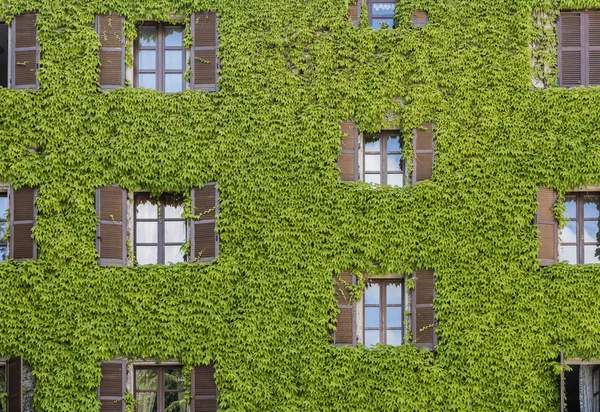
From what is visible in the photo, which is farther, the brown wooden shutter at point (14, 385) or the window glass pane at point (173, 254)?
the window glass pane at point (173, 254)

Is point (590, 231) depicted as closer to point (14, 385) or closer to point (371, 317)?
point (371, 317)

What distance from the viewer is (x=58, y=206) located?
53.3 ft

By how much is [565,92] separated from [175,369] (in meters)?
9.29

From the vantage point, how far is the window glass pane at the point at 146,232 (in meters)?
16.7

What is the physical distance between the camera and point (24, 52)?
16906 millimetres

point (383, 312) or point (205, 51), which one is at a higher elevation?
point (205, 51)

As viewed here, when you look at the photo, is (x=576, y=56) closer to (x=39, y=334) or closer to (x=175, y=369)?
(x=175, y=369)

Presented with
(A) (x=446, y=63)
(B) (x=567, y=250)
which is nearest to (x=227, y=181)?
(A) (x=446, y=63)

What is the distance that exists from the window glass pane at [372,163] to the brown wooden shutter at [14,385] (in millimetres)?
7569

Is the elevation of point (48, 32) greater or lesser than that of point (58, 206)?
greater

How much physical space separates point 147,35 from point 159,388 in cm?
714

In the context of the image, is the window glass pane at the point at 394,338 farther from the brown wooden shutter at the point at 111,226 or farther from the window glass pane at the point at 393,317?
the brown wooden shutter at the point at 111,226

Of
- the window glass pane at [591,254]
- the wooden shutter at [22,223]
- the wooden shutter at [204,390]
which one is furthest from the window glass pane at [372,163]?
the wooden shutter at [22,223]

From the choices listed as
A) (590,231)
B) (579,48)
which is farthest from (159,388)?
(579,48)
